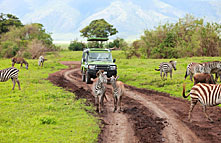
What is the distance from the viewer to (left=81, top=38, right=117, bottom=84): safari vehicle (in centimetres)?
1902

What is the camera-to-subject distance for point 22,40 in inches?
2158

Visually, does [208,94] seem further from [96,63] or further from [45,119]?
[96,63]

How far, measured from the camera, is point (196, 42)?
1633 inches

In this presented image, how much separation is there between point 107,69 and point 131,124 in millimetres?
9509

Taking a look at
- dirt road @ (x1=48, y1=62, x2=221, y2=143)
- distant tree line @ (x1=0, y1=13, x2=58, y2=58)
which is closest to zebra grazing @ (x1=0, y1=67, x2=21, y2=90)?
dirt road @ (x1=48, y1=62, x2=221, y2=143)

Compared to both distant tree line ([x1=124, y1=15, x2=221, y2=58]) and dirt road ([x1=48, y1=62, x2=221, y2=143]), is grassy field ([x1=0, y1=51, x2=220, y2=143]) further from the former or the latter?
distant tree line ([x1=124, y1=15, x2=221, y2=58])

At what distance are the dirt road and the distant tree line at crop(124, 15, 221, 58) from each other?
3010 cm

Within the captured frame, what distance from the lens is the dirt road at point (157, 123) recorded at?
27.2 feet

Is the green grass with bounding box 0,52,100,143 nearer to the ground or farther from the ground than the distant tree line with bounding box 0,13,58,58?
nearer to the ground

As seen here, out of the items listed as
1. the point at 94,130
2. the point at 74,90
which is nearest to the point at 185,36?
the point at 74,90

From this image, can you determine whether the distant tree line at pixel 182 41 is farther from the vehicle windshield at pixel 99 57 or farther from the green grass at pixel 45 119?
the green grass at pixel 45 119

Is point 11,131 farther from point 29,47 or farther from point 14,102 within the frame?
point 29,47

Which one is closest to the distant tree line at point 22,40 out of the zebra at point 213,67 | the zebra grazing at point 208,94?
the zebra at point 213,67

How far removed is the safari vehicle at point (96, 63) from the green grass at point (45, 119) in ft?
14.5
